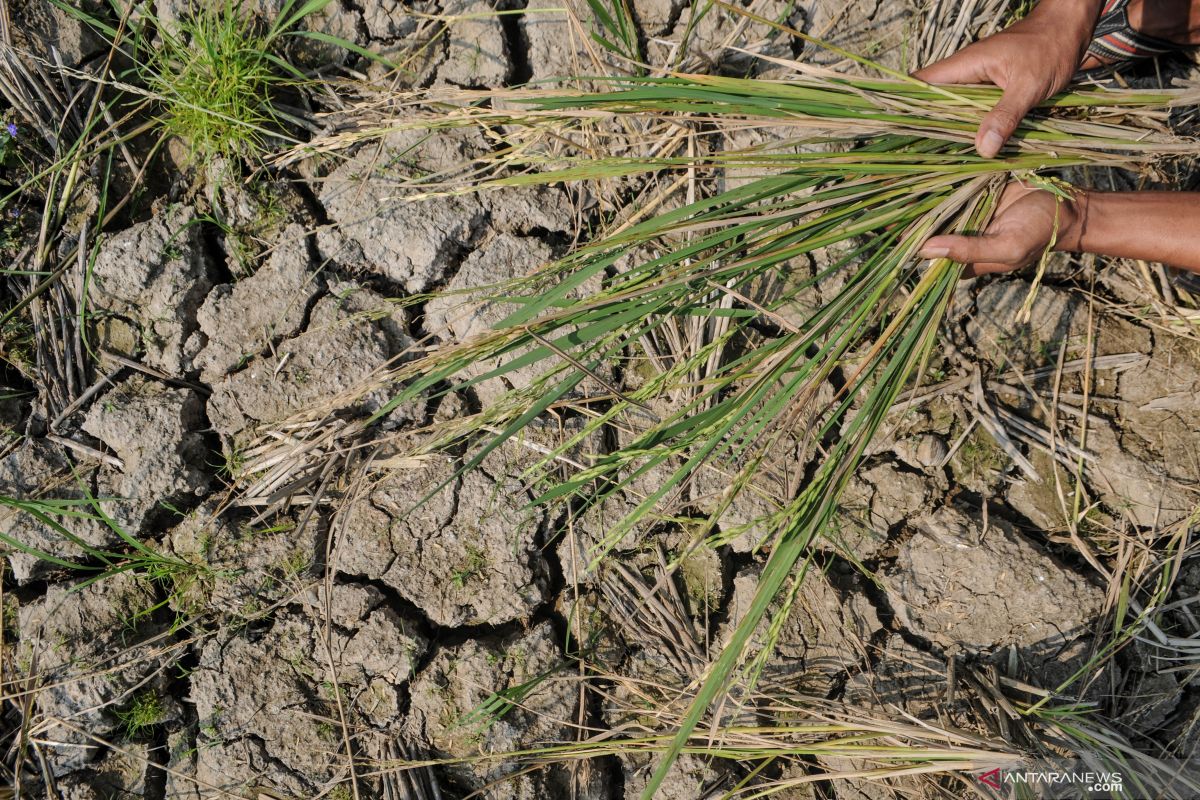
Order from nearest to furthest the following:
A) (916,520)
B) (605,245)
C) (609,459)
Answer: (605,245)
(609,459)
(916,520)

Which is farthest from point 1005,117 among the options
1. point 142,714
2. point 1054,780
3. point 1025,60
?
point 142,714

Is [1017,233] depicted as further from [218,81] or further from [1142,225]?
[218,81]

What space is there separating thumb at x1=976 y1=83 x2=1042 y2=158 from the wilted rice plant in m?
0.04

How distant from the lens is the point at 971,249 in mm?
1737

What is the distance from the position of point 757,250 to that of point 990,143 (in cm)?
58

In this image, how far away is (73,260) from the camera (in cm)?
209

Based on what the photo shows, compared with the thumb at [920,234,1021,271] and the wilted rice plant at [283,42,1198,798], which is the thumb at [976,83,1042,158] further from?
the thumb at [920,234,1021,271]

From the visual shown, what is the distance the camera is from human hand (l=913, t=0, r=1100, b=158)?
177 centimetres

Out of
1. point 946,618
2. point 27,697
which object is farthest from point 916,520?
point 27,697

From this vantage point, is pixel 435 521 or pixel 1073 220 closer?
pixel 1073 220

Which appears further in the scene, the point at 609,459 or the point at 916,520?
the point at 916,520

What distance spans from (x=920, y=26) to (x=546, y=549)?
1.70m

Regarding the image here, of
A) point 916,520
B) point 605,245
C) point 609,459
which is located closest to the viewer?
point 605,245

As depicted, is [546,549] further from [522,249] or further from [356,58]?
[356,58]
